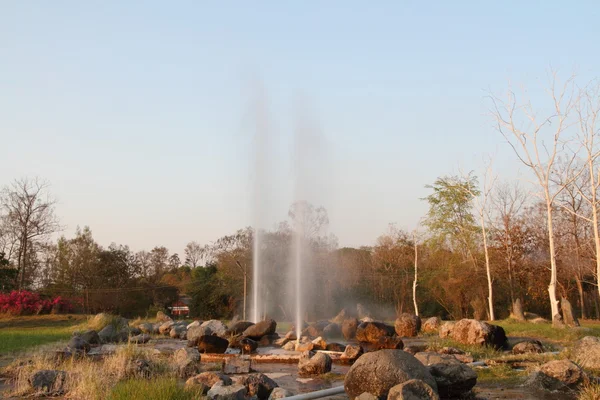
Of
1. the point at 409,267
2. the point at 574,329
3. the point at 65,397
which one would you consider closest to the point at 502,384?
the point at 65,397

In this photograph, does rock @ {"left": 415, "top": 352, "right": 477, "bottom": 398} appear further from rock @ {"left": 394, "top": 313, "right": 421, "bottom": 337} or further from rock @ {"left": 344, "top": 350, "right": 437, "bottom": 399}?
rock @ {"left": 394, "top": 313, "right": 421, "bottom": 337}

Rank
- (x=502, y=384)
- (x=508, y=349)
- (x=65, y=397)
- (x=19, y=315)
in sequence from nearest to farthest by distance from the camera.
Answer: (x=65, y=397) < (x=502, y=384) < (x=508, y=349) < (x=19, y=315)

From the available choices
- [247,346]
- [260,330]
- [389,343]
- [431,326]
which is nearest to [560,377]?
[389,343]

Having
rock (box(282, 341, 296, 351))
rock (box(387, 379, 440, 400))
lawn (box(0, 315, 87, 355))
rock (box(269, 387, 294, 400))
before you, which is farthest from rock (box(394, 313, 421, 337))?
rock (box(387, 379, 440, 400))

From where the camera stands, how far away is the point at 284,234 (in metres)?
35.1

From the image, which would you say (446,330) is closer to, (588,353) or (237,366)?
(588,353)

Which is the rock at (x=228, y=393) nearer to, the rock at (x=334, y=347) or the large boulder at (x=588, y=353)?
the large boulder at (x=588, y=353)

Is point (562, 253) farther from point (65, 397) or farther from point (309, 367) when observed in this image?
point (65, 397)

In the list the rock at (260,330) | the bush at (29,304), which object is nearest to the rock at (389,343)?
the rock at (260,330)

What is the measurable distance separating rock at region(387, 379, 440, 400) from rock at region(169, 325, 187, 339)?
52.7ft

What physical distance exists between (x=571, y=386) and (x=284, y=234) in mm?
26808

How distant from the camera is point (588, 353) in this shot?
11.2 metres

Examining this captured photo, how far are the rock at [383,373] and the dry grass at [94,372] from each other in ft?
10.3

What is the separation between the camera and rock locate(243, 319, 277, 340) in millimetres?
19781
